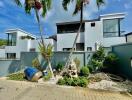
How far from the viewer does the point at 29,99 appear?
846 cm

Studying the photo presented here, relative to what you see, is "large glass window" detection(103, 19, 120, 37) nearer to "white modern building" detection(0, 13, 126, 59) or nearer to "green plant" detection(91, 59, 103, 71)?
"white modern building" detection(0, 13, 126, 59)

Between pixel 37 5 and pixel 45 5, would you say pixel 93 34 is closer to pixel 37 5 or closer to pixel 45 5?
pixel 45 5

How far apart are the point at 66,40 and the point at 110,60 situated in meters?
10.3

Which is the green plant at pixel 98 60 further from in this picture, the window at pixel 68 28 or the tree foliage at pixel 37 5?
the window at pixel 68 28

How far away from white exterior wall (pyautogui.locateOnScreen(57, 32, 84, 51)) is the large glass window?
3.03 metres

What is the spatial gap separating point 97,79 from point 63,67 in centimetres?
379

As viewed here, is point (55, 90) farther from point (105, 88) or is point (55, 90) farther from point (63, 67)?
point (63, 67)

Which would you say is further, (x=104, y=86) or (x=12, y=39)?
(x=12, y=39)

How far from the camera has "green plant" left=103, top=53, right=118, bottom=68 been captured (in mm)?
14969

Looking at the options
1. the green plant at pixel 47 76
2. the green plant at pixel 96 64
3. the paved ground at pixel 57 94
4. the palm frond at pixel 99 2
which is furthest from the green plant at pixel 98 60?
the paved ground at pixel 57 94

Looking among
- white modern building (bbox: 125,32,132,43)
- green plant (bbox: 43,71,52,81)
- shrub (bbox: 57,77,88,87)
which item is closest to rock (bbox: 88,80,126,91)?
shrub (bbox: 57,77,88,87)

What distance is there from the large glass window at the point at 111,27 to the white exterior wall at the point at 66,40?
303 cm

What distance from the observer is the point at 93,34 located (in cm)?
2297

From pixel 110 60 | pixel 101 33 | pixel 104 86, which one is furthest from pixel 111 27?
pixel 104 86
